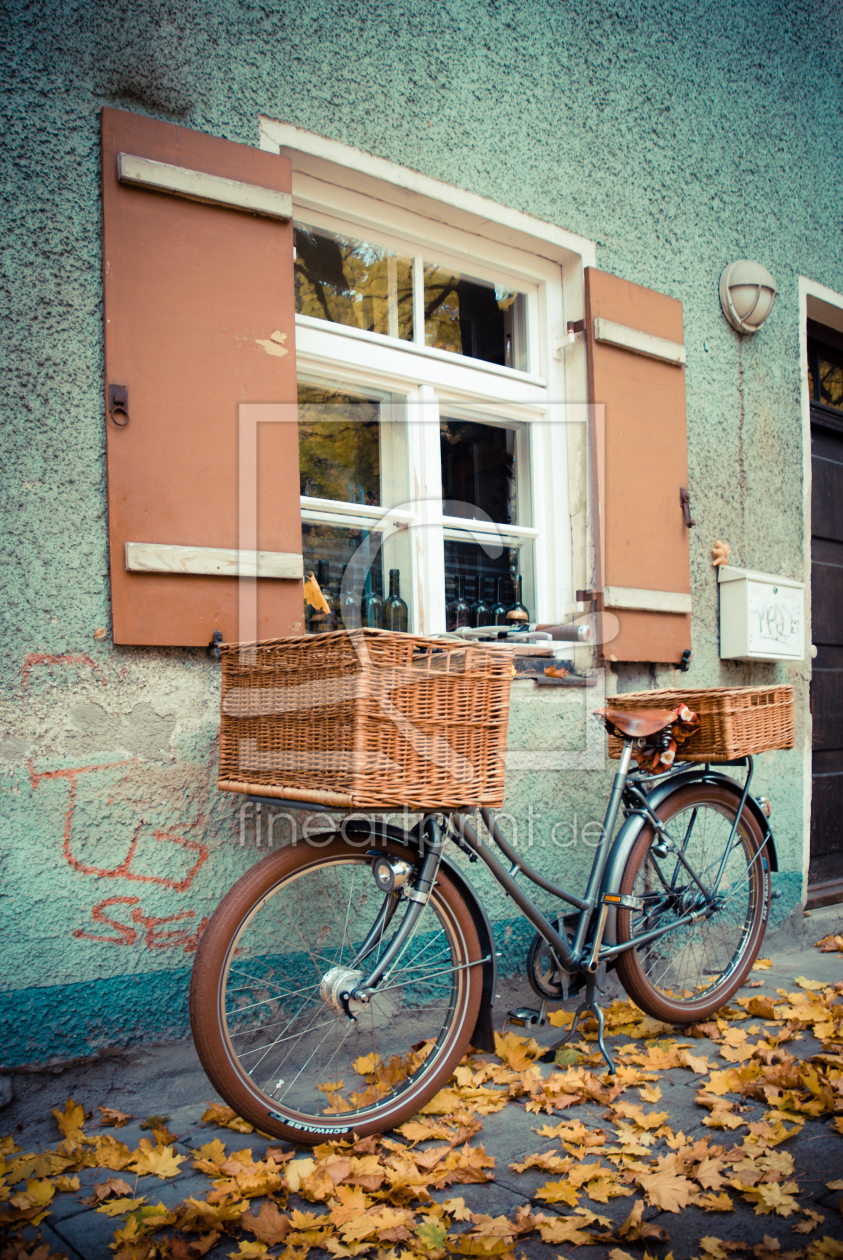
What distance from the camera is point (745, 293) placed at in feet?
12.6

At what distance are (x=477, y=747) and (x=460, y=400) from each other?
1.71 m

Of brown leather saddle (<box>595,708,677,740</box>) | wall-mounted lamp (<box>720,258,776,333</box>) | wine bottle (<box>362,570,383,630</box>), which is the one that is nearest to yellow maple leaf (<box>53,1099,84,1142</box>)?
wine bottle (<box>362,570,383,630</box>)

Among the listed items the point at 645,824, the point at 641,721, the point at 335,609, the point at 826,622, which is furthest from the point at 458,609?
the point at 826,622

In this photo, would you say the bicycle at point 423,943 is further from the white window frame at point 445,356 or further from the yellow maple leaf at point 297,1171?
the white window frame at point 445,356

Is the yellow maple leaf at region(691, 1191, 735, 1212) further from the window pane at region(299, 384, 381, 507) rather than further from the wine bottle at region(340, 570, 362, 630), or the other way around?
the window pane at region(299, 384, 381, 507)

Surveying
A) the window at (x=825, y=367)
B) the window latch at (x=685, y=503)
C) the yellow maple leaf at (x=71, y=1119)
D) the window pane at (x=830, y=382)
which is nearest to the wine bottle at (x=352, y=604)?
the window latch at (x=685, y=503)

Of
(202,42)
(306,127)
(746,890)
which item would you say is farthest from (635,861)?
(202,42)

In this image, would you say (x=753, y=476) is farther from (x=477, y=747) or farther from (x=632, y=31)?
(x=477, y=747)

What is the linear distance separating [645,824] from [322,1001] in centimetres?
115

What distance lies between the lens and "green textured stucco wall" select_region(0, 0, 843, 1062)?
2.20 meters

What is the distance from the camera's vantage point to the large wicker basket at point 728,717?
104 inches

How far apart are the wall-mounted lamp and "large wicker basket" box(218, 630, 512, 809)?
266 cm

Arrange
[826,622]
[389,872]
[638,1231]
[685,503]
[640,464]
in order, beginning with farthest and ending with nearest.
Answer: [826,622] → [685,503] → [640,464] → [389,872] → [638,1231]

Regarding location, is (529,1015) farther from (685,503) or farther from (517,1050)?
(685,503)
